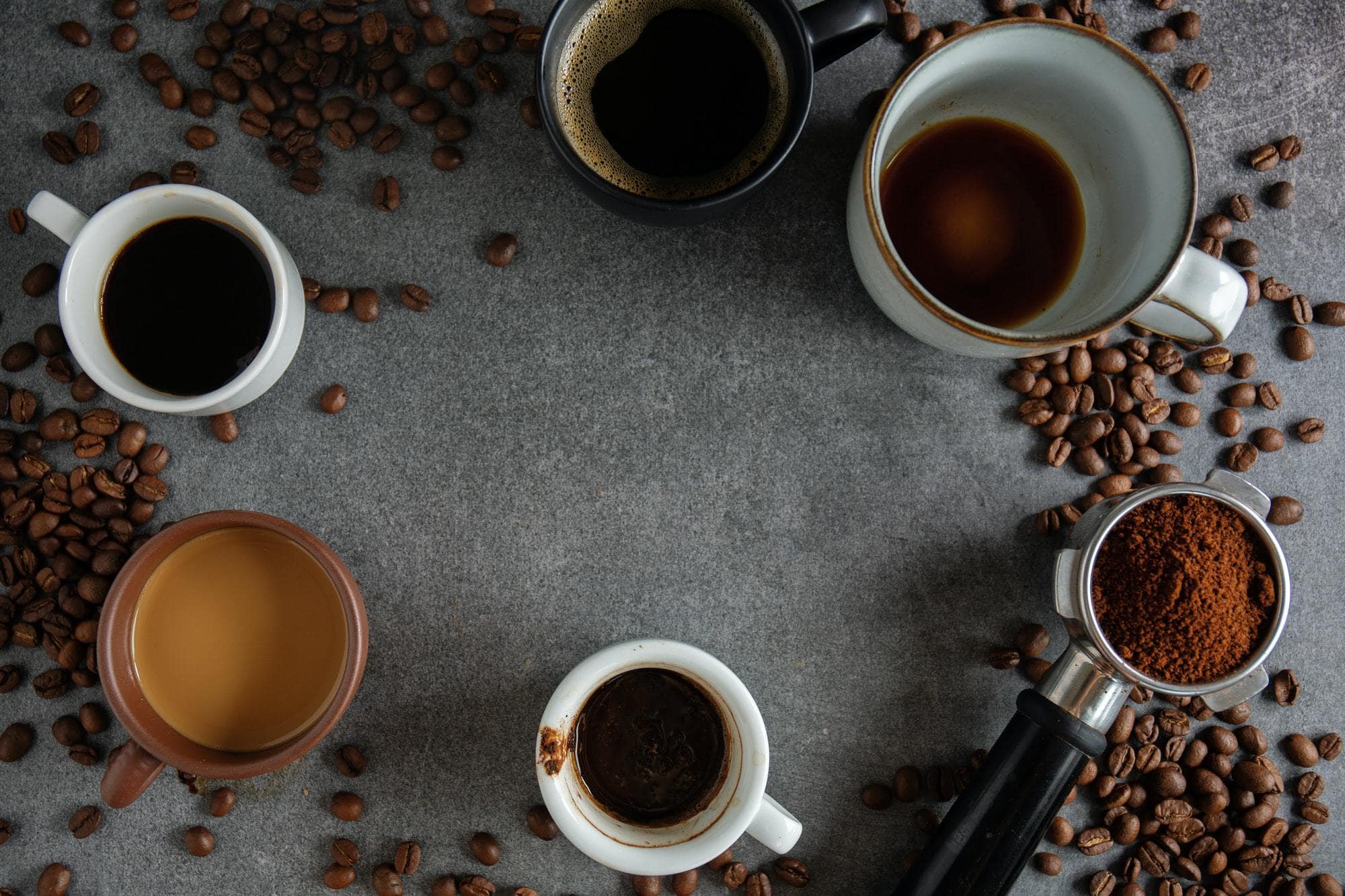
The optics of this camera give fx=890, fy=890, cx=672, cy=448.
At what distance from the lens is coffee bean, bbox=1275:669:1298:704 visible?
1.07 m

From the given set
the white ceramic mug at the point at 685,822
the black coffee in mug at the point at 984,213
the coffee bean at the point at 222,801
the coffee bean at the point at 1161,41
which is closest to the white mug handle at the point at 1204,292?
the black coffee in mug at the point at 984,213

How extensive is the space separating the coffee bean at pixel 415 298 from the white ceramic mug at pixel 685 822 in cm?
47

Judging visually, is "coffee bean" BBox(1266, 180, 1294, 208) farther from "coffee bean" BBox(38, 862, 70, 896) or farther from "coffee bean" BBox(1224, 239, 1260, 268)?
"coffee bean" BBox(38, 862, 70, 896)

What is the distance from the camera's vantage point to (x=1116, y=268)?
0.92 metres

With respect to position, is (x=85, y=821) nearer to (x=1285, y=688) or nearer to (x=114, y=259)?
(x=114, y=259)

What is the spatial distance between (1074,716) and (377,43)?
1113 mm

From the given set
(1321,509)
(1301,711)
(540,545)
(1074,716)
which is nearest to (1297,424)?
(1321,509)

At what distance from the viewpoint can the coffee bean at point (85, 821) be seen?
104 cm

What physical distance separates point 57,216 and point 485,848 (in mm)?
826

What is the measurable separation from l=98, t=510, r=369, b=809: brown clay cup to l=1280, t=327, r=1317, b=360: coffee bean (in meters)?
1.13

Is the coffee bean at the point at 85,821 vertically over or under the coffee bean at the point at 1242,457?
under

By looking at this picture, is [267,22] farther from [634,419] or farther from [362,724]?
[362,724]

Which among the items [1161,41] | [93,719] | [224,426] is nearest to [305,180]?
[224,426]

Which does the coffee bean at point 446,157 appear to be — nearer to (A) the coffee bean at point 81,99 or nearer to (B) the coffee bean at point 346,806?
(A) the coffee bean at point 81,99
